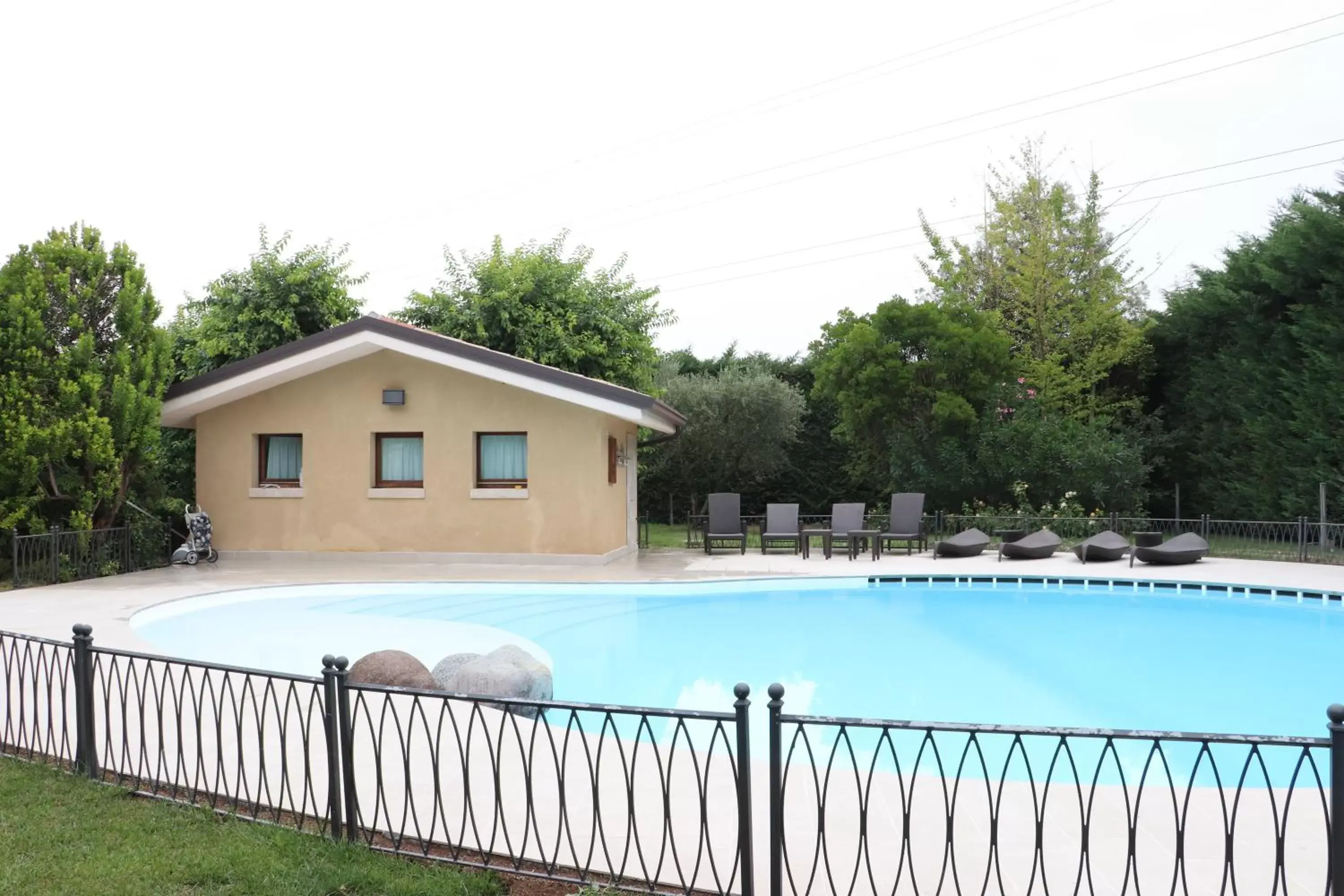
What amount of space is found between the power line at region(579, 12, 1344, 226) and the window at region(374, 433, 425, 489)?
1397 centimetres

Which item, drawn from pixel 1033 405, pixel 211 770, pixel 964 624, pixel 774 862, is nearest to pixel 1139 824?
pixel 774 862

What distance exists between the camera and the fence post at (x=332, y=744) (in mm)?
4305

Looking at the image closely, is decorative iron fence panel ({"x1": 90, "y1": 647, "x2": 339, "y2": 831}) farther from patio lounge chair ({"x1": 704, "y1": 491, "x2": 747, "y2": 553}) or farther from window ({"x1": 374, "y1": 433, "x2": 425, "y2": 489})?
patio lounge chair ({"x1": 704, "y1": 491, "x2": 747, "y2": 553})

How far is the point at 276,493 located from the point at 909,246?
55.3 feet

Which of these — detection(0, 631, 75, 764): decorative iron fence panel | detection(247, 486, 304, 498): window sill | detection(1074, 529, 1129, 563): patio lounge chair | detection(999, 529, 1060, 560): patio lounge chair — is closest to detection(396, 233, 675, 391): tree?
detection(247, 486, 304, 498): window sill

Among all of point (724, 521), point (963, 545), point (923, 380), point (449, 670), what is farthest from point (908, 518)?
point (449, 670)

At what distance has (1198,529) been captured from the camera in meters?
19.6

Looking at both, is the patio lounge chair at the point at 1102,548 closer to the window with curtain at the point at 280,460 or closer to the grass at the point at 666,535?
the grass at the point at 666,535

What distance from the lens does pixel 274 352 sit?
16109 millimetres

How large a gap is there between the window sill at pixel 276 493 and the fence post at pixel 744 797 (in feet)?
48.7

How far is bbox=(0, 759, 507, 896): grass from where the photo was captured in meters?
3.81

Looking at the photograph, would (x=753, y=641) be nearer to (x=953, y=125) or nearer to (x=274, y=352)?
(x=274, y=352)

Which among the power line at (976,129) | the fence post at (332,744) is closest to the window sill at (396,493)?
the fence post at (332,744)

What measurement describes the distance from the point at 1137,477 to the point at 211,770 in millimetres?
18535
